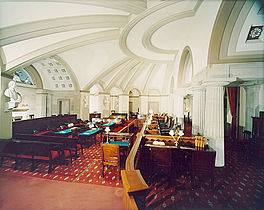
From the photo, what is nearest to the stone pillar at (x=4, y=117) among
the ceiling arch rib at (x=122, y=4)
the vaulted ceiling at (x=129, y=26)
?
the vaulted ceiling at (x=129, y=26)

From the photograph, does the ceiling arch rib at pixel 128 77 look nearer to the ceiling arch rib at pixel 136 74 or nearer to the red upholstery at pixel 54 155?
the ceiling arch rib at pixel 136 74

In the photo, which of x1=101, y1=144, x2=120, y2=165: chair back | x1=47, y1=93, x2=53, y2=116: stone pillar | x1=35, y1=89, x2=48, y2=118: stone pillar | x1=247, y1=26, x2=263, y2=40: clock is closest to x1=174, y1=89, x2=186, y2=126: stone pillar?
x1=247, y1=26, x2=263, y2=40: clock

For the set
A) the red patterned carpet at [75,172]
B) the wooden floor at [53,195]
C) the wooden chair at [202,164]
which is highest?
the wooden chair at [202,164]

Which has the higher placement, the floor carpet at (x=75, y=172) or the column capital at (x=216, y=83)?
the column capital at (x=216, y=83)

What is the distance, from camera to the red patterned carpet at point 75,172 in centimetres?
324

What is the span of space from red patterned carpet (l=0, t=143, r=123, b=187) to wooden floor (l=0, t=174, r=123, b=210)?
20cm

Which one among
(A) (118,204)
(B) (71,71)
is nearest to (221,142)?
(A) (118,204)

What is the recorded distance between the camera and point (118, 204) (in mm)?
2410

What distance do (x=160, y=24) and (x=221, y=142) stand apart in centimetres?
524

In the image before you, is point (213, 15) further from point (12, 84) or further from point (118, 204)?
point (12, 84)

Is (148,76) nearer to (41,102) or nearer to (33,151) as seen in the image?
(41,102)

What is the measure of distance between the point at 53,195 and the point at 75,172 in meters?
0.98

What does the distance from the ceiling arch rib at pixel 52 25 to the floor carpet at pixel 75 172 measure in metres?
4.35

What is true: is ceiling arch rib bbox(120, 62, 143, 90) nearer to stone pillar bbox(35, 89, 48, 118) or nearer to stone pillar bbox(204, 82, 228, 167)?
stone pillar bbox(35, 89, 48, 118)
